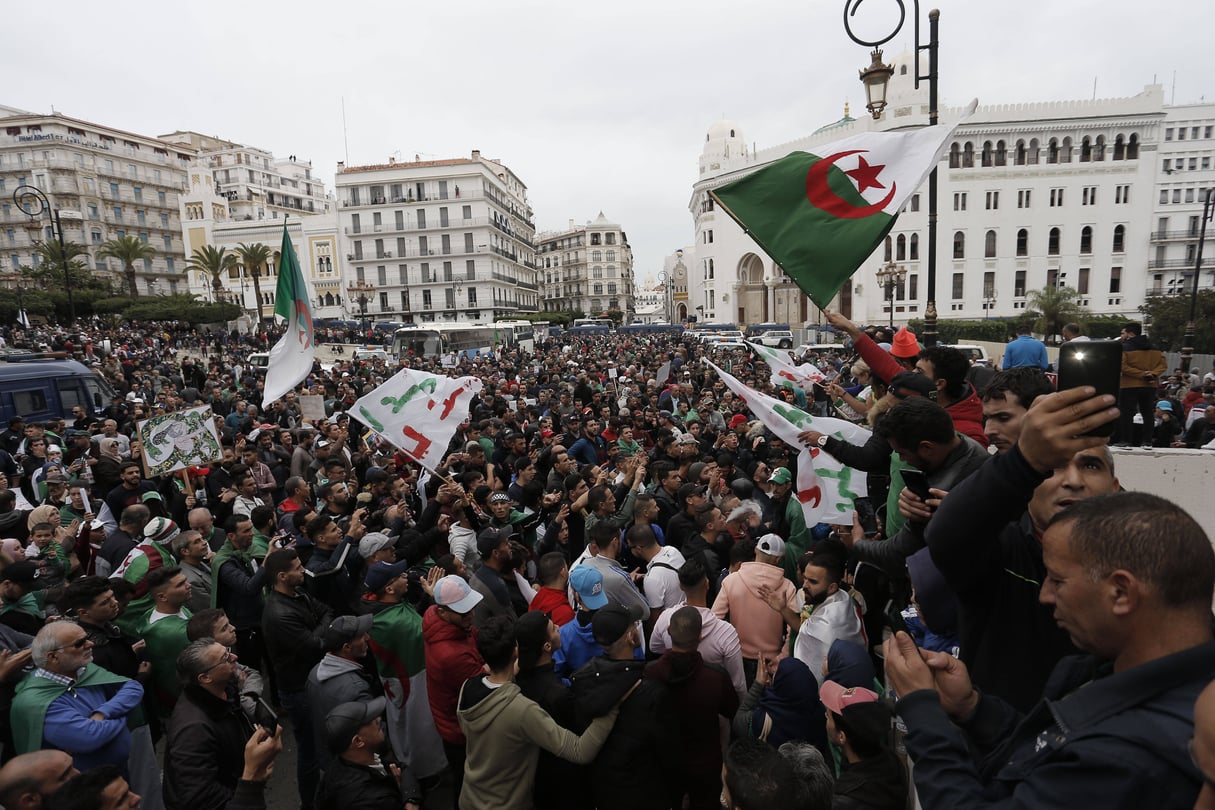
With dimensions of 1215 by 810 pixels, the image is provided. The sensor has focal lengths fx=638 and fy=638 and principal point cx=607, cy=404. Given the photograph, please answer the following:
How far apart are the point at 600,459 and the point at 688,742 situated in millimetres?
6082

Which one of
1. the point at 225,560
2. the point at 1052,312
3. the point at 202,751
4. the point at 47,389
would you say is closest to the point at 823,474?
the point at 202,751

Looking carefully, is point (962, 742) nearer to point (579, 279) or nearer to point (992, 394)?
point (992, 394)

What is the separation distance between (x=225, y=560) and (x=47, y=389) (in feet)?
39.6

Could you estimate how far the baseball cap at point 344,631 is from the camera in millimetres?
3445

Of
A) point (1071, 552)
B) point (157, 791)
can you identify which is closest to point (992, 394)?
point (1071, 552)

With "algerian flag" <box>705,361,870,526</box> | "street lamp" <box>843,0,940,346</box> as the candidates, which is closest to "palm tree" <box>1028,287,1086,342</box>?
"street lamp" <box>843,0,940,346</box>

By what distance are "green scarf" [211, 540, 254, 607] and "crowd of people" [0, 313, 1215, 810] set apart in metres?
0.02

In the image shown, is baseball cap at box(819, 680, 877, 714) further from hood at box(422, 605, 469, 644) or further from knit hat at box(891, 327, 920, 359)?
knit hat at box(891, 327, 920, 359)

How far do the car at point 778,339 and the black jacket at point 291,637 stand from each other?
109 ft

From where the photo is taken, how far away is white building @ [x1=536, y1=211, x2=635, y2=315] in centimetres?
10225

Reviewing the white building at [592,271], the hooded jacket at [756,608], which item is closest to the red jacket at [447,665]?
the hooded jacket at [756,608]

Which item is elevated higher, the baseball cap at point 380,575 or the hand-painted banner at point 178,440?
the hand-painted banner at point 178,440

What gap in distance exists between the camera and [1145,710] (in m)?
1.17

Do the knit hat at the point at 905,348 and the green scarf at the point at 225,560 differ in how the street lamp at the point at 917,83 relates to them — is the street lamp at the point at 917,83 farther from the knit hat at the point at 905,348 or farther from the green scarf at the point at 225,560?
the green scarf at the point at 225,560
